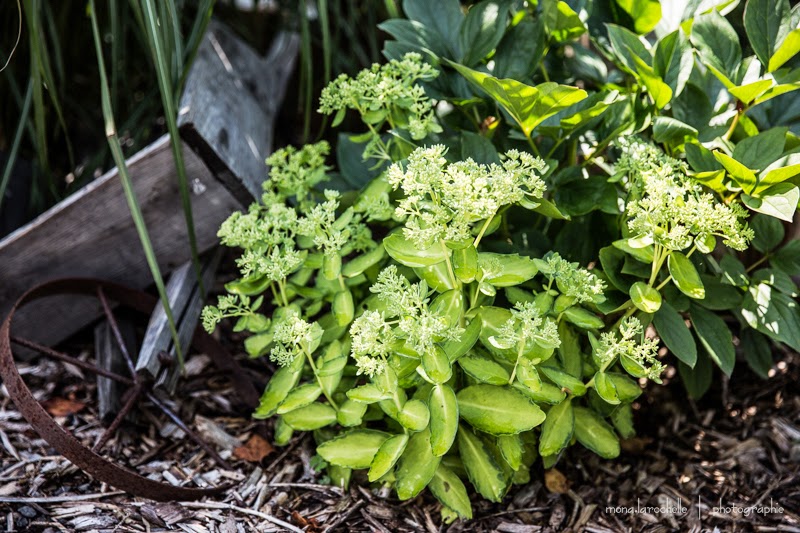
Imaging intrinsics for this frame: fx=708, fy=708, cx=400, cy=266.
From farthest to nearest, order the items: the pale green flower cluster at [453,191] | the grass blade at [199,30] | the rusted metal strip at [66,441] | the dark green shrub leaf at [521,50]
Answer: the grass blade at [199,30]
the dark green shrub leaf at [521,50]
the rusted metal strip at [66,441]
the pale green flower cluster at [453,191]

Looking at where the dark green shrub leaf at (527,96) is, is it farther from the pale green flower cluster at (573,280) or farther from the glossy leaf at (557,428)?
the glossy leaf at (557,428)

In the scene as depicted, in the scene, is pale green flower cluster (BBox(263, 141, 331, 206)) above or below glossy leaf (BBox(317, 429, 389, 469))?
Answer: above

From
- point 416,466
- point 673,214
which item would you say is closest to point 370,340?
point 416,466

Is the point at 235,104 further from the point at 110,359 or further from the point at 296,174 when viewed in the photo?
the point at 110,359

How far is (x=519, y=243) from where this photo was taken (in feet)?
4.75

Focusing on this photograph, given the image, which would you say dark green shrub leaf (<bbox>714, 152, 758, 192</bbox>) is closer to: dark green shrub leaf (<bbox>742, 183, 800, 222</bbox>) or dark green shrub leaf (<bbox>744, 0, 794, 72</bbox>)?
dark green shrub leaf (<bbox>742, 183, 800, 222</bbox>)

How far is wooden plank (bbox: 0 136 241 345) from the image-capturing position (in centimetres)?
156

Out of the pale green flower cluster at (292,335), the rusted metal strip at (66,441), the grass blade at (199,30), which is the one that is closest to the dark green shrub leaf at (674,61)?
the pale green flower cluster at (292,335)

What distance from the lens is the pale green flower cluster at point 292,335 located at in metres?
1.18

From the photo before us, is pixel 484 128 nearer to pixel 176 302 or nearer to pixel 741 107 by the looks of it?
pixel 741 107

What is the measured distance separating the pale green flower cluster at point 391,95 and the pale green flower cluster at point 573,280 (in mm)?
325

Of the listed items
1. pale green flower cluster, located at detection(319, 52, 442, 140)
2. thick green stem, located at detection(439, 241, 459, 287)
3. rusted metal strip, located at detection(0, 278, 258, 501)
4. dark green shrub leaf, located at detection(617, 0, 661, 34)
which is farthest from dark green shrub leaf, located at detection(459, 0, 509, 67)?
rusted metal strip, located at detection(0, 278, 258, 501)

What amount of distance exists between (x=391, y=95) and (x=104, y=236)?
0.78 meters

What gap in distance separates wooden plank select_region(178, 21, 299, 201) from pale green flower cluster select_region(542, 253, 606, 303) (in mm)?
757
